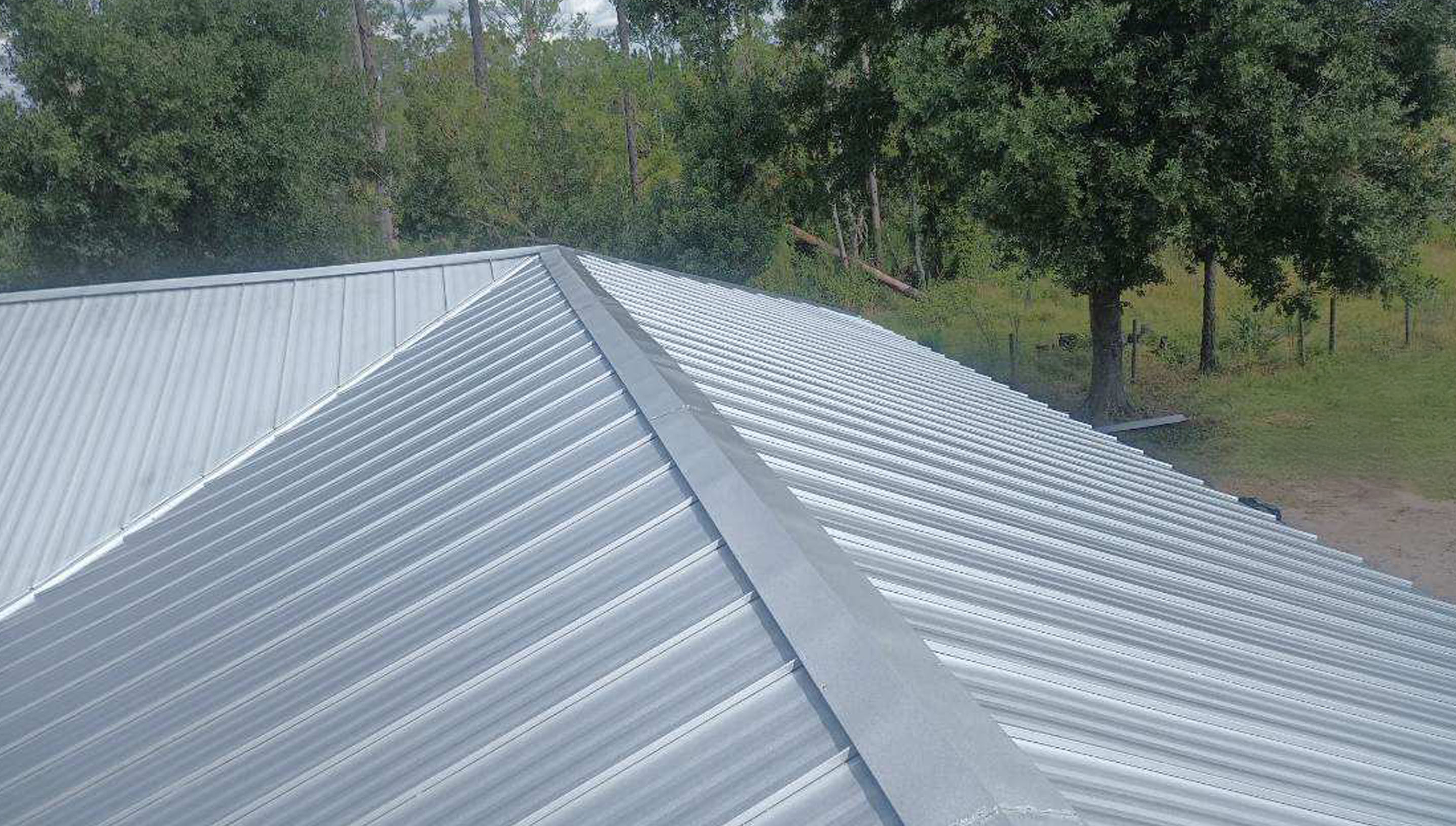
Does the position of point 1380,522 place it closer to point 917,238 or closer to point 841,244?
point 917,238

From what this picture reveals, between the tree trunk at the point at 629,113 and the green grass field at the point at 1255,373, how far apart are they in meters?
6.73

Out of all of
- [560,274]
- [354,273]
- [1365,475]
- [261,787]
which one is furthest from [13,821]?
[1365,475]

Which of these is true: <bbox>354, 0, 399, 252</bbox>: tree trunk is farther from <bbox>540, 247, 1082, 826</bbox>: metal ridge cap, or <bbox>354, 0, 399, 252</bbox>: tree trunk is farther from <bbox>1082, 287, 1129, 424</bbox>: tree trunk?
<bbox>540, 247, 1082, 826</bbox>: metal ridge cap

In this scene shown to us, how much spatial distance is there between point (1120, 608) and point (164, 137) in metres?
18.0

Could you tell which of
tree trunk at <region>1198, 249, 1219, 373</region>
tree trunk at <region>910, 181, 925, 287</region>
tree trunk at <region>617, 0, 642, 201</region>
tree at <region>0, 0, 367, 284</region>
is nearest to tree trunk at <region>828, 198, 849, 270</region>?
tree trunk at <region>910, 181, 925, 287</region>

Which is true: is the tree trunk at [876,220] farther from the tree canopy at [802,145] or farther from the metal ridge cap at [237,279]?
the metal ridge cap at [237,279]

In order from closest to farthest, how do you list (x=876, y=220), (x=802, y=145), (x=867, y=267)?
1. (x=802, y=145)
2. (x=867, y=267)
3. (x=876, y=220)

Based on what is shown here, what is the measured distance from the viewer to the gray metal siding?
291 centimetres

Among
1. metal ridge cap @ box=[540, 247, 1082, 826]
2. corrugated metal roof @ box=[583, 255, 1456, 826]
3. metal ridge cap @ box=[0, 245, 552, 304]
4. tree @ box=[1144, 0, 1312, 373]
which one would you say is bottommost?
corrugated metal roof @ box=[583, 255, 1456, 826]

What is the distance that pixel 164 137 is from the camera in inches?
720

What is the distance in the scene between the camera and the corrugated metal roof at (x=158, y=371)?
6.99 metres

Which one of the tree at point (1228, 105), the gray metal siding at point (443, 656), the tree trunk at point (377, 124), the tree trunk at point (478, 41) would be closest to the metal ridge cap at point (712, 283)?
the tree at point (1228, 105)

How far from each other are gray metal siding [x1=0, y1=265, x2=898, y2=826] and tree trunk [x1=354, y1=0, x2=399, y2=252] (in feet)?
64.7

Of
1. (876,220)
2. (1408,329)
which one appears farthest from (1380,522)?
(876,220)
